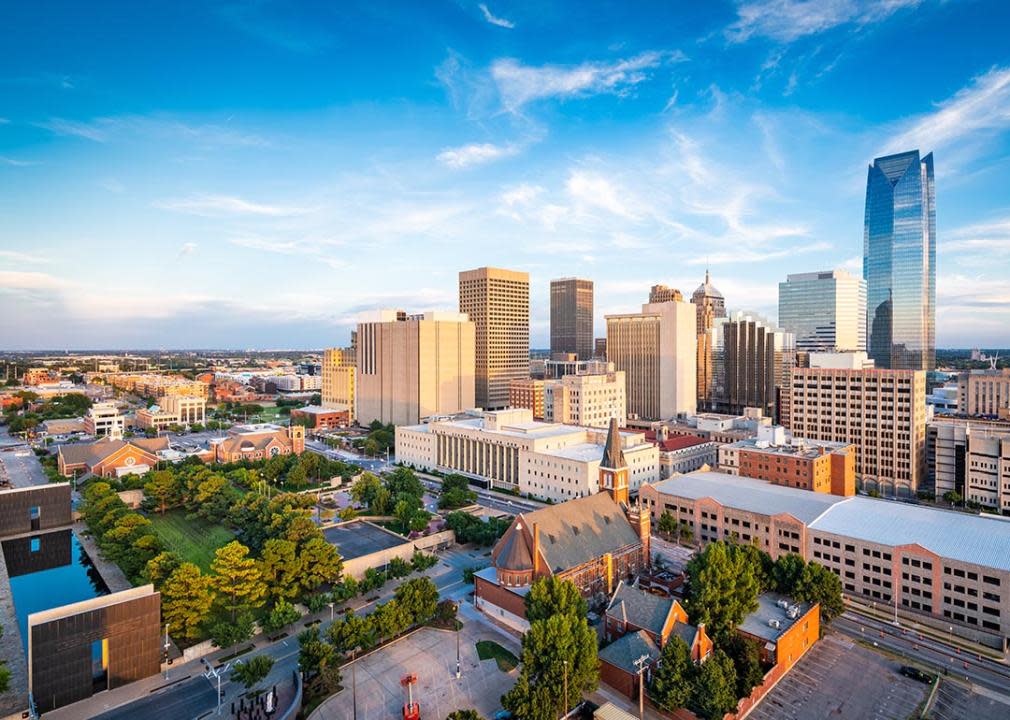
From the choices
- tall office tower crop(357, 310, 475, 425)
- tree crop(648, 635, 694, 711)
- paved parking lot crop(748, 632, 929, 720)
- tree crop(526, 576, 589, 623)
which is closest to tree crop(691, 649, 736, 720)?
tree crop(648, 635, 694, 711)

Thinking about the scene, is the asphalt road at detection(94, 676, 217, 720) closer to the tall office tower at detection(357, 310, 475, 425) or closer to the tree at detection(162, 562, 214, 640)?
the tree at detection(162, 562, 214, 640)

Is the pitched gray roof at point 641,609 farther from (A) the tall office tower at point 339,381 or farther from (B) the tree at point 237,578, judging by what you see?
(A) the tall office tower at point 339,381

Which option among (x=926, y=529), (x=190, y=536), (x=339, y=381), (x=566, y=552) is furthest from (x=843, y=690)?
(x=339, y=381)

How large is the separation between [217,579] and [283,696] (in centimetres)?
1540

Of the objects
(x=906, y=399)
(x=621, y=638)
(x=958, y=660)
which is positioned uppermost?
(x=906, y=399)

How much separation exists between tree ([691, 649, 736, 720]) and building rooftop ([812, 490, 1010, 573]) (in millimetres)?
30291

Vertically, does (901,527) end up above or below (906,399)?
below

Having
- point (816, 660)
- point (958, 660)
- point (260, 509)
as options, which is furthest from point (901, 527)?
point (260, 509)

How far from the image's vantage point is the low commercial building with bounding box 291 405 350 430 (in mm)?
175500

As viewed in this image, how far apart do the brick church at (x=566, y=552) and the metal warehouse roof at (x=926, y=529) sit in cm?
2067

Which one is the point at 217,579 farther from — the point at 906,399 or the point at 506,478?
the point at 906,399

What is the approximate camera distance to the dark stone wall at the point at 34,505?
78875 mm

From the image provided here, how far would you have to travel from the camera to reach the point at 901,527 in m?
59.6

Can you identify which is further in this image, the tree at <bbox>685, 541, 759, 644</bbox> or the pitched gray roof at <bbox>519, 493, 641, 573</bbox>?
the pitched gray roof at <bbox>519, 493, 641, 573</bbox>
